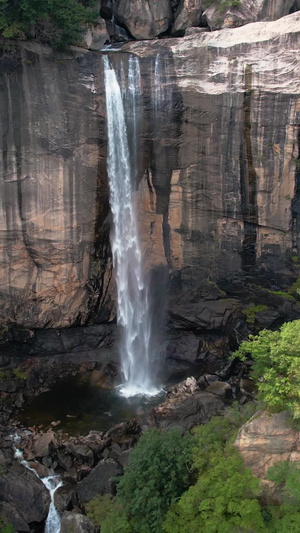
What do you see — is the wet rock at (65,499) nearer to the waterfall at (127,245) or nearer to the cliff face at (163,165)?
the waterfall at (127,245)

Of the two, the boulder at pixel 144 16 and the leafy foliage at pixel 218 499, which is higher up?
the boulder at pixel 144 16

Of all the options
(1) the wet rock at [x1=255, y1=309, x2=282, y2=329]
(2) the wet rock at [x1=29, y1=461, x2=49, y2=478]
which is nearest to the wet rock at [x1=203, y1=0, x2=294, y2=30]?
(1) the wet rock at [x1=255, y1=309, x2=282, y2=329]

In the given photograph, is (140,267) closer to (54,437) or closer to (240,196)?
(240,196)

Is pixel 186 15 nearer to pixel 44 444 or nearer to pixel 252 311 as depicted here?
pixel 252 311

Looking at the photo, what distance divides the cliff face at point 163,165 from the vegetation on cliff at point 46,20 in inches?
25.1

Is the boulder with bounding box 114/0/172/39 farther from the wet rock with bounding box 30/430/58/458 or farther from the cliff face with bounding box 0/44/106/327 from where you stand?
the wet rock with bounding box 30/430/58/458

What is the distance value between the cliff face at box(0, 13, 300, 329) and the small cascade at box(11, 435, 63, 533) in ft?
20.7

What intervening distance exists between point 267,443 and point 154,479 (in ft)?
9.77

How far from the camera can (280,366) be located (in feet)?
36.7

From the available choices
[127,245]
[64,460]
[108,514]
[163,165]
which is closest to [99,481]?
[108,514]

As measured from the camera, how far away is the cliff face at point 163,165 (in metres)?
18.6

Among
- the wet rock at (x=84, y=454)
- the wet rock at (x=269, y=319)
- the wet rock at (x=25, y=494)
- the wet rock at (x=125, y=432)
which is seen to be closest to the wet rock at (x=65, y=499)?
the wet rock at (x=25, y=494)

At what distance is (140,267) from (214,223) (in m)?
4.12

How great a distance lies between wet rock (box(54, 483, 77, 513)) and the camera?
13.6m
